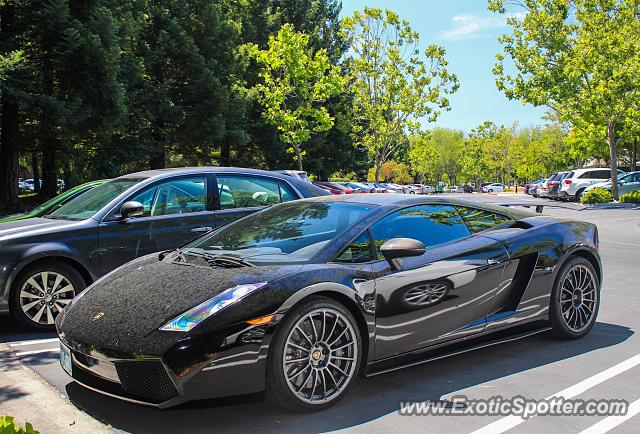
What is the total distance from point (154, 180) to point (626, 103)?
90.8 ft

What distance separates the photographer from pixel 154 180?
6.41 metres

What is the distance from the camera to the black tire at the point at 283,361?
3.36m

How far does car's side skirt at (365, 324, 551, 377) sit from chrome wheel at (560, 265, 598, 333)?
1.70ft

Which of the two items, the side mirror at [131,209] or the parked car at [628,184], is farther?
the parked car at [628,184]

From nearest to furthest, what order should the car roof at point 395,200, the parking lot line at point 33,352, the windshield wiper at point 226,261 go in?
the windshield wiper at point 226,261
the car roof at point 395,200
the parking lot line at point 33,352

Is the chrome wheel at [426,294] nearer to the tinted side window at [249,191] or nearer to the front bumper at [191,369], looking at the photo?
the front bumper at [191,369]

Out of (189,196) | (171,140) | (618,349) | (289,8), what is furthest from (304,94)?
(618,349)

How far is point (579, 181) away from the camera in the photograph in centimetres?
3391

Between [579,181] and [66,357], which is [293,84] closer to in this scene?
[579,181]

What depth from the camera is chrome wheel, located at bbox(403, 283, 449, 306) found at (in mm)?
3980

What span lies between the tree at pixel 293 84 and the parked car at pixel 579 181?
14.4 m

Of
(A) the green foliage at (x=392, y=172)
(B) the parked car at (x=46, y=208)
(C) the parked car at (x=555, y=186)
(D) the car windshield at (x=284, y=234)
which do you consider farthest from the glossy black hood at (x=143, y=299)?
(A) the green foliage at (x=392, y=172)

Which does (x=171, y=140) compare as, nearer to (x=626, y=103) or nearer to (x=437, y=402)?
(x=626, y=103)

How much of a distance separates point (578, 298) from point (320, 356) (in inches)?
109
